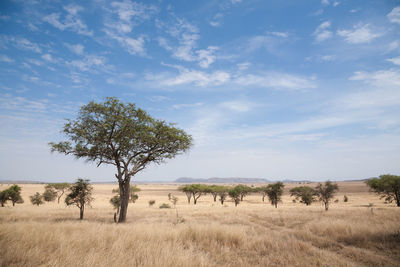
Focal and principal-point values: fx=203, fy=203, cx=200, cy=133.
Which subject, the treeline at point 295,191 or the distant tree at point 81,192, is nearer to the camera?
the distant tree at point 81,192

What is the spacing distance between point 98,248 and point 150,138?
12002mm

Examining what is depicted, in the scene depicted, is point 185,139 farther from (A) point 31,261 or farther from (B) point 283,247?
(A) point 31,261

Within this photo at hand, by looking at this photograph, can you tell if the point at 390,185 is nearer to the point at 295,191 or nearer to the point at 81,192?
the point at 295,191

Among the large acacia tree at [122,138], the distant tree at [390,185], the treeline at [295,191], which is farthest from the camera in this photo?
the distant tree at [390,185]

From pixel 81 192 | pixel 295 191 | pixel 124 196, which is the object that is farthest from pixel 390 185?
pixel 81 192

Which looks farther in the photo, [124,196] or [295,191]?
[295,191]

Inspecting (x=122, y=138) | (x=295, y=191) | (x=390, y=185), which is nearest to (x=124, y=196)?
(x=122, y=138)

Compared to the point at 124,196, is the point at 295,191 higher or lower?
lower

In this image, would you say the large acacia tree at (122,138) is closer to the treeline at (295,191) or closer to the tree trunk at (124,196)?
the tree trunk at (124,196)

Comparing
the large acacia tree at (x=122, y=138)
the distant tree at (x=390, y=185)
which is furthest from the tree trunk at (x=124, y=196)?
the distant tree at (x=390, y=185)

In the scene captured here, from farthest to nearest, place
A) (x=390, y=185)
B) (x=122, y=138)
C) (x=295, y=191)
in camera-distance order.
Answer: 1. (x=295, y=191)
2. (x=390, y=185)
3. (x=122, y=138)

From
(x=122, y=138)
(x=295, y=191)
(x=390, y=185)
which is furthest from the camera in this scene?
(x=295, y=191)

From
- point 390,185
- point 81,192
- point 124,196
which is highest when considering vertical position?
point 124,196

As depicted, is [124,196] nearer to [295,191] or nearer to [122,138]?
[122,138]
